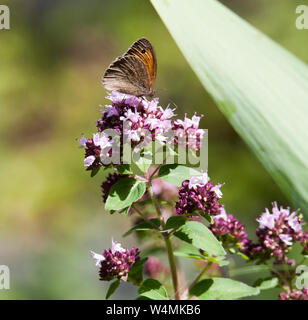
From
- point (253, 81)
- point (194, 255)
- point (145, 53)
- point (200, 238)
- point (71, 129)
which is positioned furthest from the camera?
point (71, 129)

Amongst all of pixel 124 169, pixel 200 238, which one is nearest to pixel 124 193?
pixel 124 169

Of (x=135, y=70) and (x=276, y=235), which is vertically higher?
(x=135, y=70)

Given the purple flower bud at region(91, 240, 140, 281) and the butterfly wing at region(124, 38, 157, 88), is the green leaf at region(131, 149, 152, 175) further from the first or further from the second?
the butterfly wing at region(124, 38, 157, 88)

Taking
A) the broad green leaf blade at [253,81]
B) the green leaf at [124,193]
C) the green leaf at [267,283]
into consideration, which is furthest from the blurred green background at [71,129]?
the broad green leaf blade at [253,81]

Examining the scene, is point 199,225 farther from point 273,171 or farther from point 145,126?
point 273,171

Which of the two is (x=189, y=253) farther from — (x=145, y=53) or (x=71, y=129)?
(x=71, y=129)
